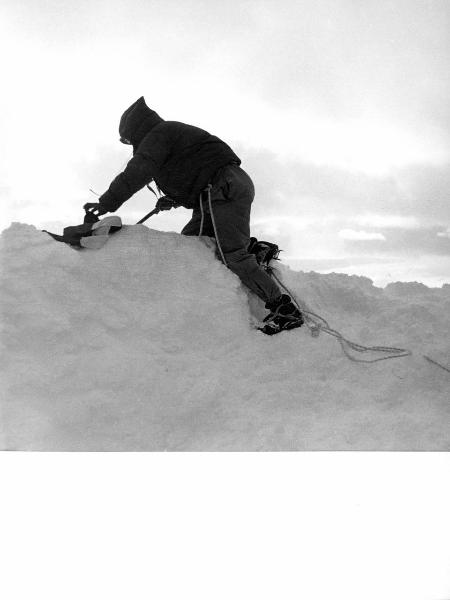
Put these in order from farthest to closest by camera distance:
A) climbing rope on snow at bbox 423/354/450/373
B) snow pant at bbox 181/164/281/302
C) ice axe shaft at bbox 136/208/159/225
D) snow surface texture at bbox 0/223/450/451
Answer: ice axe shaft at bbox 136/208/159/225 → snow pant at bbox 181/164/281/302 → climbing rope on snow at bbox 423/354/450/373 → snow surface texture at bbox 0/223/450/451

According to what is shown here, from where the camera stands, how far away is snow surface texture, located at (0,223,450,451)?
58.6 inches

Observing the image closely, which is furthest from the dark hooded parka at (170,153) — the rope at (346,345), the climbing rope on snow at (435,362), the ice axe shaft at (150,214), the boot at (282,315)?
the climbing rope on snow at (435,362)

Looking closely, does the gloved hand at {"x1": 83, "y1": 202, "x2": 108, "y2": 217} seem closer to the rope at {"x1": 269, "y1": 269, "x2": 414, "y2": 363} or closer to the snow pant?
the snow pant

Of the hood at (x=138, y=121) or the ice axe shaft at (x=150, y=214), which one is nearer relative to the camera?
the hood at (x=138, y=121)

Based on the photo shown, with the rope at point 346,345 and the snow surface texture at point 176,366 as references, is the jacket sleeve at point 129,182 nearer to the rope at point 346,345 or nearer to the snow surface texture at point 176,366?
the snow surface texture at point 176,366

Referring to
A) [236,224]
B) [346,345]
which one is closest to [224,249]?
[236,224]

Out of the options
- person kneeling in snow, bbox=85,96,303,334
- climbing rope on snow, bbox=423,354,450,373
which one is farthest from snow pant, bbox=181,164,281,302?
climbing rope on snow, bbox=423,354,450,373

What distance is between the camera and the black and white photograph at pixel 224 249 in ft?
4.97

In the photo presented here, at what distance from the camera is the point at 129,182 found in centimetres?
188

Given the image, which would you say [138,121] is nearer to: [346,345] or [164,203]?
[164,203]

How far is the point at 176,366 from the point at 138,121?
3.11ft
